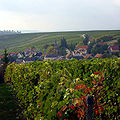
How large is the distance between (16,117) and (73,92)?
4.94 meters

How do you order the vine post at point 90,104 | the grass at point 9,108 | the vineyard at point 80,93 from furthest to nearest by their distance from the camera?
the grass at point 9,108 → the vineyard at point 80,93 → the vine post at point 90,104

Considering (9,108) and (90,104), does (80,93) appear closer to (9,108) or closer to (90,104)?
(90,104)

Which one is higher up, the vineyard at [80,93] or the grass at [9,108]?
the vineyard at [80,93]

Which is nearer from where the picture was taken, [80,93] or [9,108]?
[80,93]

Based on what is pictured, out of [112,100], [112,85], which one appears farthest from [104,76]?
[112,100]

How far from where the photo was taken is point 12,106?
9.62m

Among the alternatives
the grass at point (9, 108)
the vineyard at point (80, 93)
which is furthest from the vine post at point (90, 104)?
the grass at point (9, 108)

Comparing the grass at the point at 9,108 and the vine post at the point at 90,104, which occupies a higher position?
the vine post at the point at 90,104

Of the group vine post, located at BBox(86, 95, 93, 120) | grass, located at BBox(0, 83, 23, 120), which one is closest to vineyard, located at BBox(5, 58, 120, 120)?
vine post, located at BBox(86, 95, 93, 120)

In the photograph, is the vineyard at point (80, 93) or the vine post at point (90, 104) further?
the vineyard at point (80, 93)

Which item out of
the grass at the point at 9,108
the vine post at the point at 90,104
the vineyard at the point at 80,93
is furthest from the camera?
the grass at the point at 9,108

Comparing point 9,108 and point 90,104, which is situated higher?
point 90,104

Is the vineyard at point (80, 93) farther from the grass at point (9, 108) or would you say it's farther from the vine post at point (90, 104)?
the grass at point (9, 108)

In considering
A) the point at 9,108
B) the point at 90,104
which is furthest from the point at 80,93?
the point at 9,108
